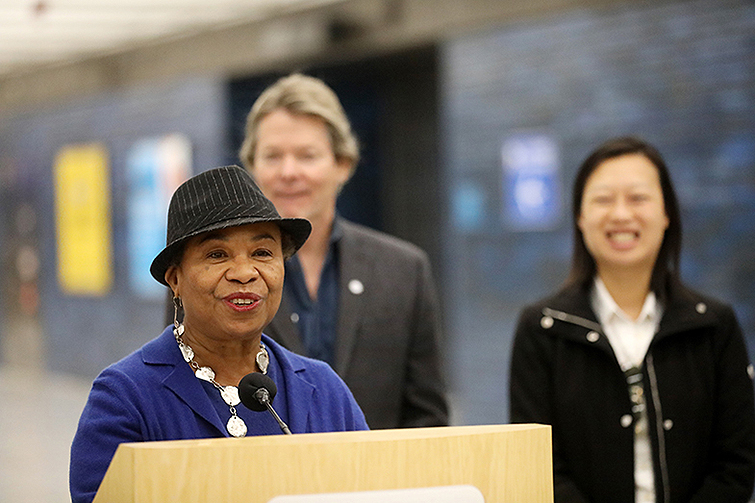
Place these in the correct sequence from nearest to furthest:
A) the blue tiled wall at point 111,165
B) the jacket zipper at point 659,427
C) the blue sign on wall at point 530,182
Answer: the jacket zipper at point 659,427 < the blue sign on wall at point 530,182 < the blue tiled wall at point 111,165

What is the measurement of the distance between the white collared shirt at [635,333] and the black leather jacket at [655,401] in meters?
0.04

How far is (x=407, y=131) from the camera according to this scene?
32.0ft

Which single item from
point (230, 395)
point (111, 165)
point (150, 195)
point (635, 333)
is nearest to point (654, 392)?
point (635, 333)

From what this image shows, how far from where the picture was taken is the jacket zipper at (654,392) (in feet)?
8.40

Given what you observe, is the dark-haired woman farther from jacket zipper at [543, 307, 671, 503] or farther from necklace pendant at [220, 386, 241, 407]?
necklace pendant at [220, 386, 241, 407]

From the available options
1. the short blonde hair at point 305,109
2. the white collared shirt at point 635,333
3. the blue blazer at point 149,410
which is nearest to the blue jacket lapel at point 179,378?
the blue blazer at point 149,410

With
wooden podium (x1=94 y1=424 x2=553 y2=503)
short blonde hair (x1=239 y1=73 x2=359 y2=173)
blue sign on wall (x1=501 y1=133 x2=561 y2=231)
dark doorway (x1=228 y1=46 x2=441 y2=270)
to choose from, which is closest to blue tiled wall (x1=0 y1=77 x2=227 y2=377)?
dark doorway (x1=228 y1=46 x2=441 y2=270)

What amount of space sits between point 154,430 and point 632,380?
1.53 m

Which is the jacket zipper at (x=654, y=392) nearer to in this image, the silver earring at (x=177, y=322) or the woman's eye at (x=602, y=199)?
the woman's eye at (x=602, y=199)

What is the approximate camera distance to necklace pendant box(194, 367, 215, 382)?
174 cm

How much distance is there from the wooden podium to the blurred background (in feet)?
14.6

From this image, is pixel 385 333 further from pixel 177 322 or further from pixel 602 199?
pixel 177 322

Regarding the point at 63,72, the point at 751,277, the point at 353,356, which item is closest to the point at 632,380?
the point at 353,356

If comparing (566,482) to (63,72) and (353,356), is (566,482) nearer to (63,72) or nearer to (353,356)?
(353,356)
